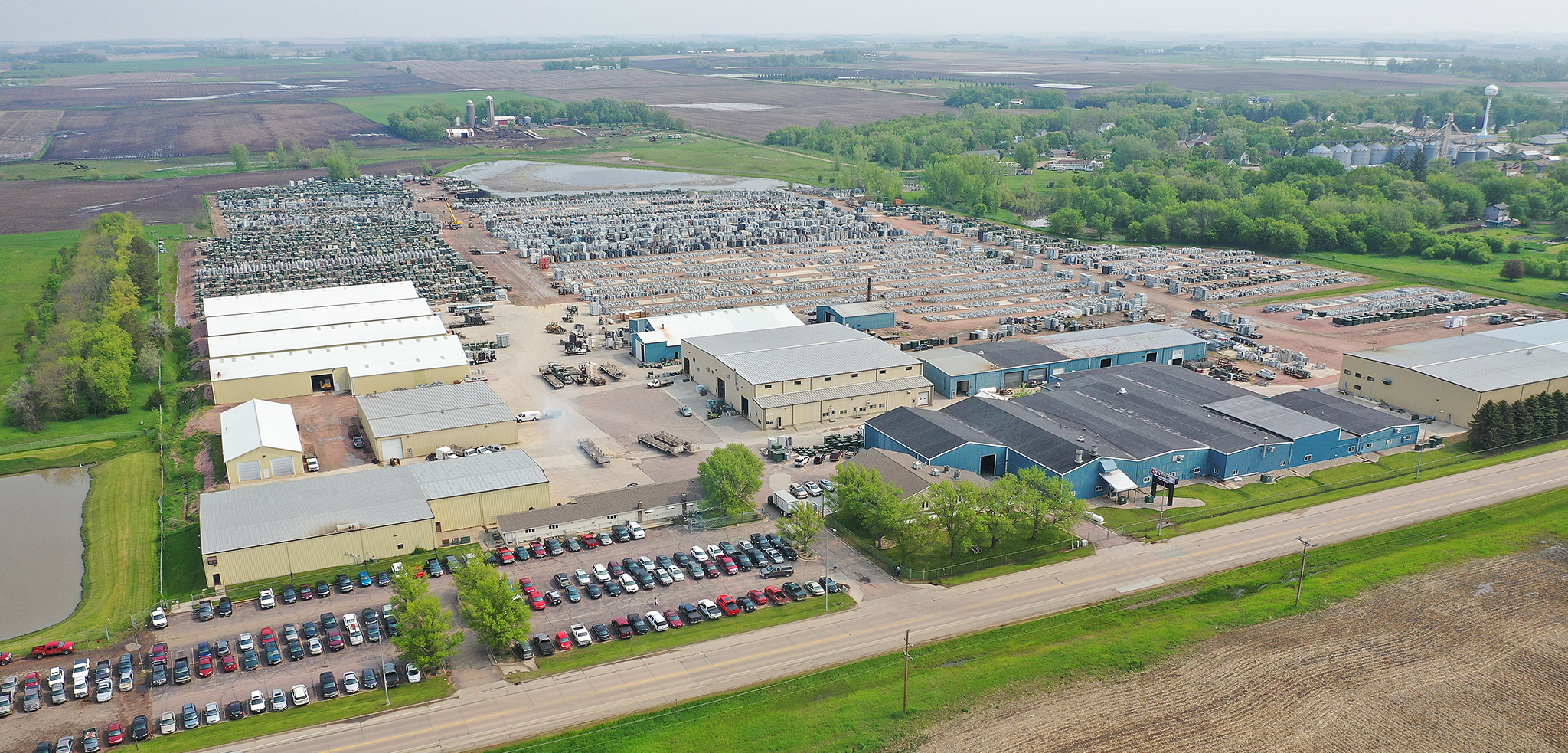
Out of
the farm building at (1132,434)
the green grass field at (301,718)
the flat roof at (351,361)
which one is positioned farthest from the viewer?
the flat roof at (351,361)

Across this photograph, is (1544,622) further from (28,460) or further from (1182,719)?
(28,460)

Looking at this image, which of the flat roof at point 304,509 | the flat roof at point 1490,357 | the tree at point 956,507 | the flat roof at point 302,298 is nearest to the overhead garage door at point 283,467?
the flat roof at point 304,509

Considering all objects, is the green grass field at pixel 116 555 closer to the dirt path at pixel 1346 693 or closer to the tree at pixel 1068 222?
the dirt path at pixel 1346 693

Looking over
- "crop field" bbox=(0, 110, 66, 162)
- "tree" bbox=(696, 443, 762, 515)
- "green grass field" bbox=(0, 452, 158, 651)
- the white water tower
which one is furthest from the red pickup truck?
the white water tower

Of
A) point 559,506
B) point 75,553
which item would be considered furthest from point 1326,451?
point 75,553

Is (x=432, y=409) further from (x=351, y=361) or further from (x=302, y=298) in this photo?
(x=302, y=298)
